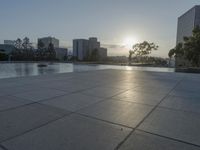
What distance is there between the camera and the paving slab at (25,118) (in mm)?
1752

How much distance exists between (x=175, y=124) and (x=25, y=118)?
1.92 metres

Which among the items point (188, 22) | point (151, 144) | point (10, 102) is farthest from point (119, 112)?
point (188, 22)

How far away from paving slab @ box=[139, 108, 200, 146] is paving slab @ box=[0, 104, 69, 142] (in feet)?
3.99

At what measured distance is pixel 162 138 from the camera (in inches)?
64.4

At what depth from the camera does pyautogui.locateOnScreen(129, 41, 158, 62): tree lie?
96.1 ft

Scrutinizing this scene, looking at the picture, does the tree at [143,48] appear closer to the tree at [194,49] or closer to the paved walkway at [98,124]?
the tree at [194,49]

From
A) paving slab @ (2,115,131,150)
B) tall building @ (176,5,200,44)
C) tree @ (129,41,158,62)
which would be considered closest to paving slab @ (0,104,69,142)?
paving slab @ (2,115,131,150)

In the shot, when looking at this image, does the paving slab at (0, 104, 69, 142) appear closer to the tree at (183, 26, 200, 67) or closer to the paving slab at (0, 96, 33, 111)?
the paving slab at (0, 96, 33, 111)

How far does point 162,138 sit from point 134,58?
1228 inches

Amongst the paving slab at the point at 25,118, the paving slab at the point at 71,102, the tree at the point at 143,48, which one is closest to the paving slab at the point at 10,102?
the paving slab at the point at 25,118

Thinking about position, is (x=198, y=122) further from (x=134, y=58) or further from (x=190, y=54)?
(x=134, y=58)

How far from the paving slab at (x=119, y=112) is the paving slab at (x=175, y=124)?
143 mm

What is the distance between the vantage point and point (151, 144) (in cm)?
152

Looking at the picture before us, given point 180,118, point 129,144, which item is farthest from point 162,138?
point 180,118
